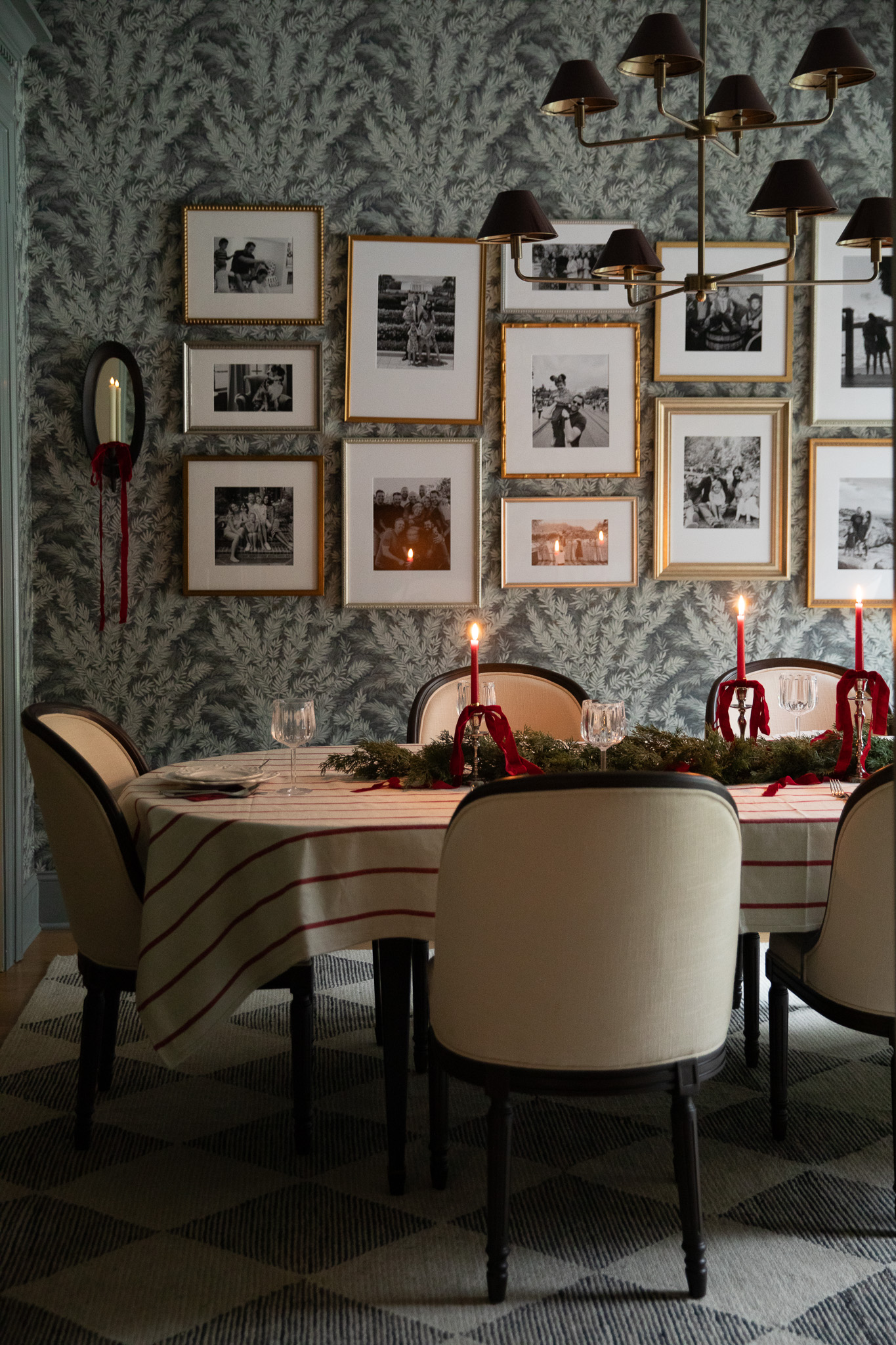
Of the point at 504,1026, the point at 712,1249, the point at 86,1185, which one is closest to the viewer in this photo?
the point at 504,1026

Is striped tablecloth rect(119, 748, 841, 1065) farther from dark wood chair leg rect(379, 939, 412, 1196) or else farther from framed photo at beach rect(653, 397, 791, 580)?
framed photo at beach rect(653, 397, 791, 580)

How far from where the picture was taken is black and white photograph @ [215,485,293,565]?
4.14 metres

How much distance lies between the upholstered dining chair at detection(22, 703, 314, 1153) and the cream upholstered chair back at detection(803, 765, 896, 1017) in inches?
38.3

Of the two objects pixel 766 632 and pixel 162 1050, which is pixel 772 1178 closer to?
pixel 162 1050

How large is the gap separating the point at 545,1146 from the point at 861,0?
401cm

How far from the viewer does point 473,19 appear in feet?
13.5

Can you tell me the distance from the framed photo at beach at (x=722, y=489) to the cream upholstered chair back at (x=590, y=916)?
258 centimetres

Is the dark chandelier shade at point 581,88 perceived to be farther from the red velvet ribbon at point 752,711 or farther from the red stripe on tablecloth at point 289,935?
the red stripe on tablecloth at point 289,935

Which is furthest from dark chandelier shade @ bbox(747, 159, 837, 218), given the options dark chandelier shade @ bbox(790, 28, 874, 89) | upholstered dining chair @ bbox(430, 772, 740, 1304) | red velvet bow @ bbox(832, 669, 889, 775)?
upholstered dining chair @ bbox(430, 772, 740, 1304)

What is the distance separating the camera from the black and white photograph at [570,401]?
4.23 m

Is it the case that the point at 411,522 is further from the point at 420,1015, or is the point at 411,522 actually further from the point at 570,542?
the point at 420,1015

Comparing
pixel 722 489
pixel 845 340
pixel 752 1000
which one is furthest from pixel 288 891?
pixel 845 340

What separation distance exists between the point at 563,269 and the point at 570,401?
1.50 feet

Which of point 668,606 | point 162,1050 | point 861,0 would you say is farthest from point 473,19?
point 162,1050
